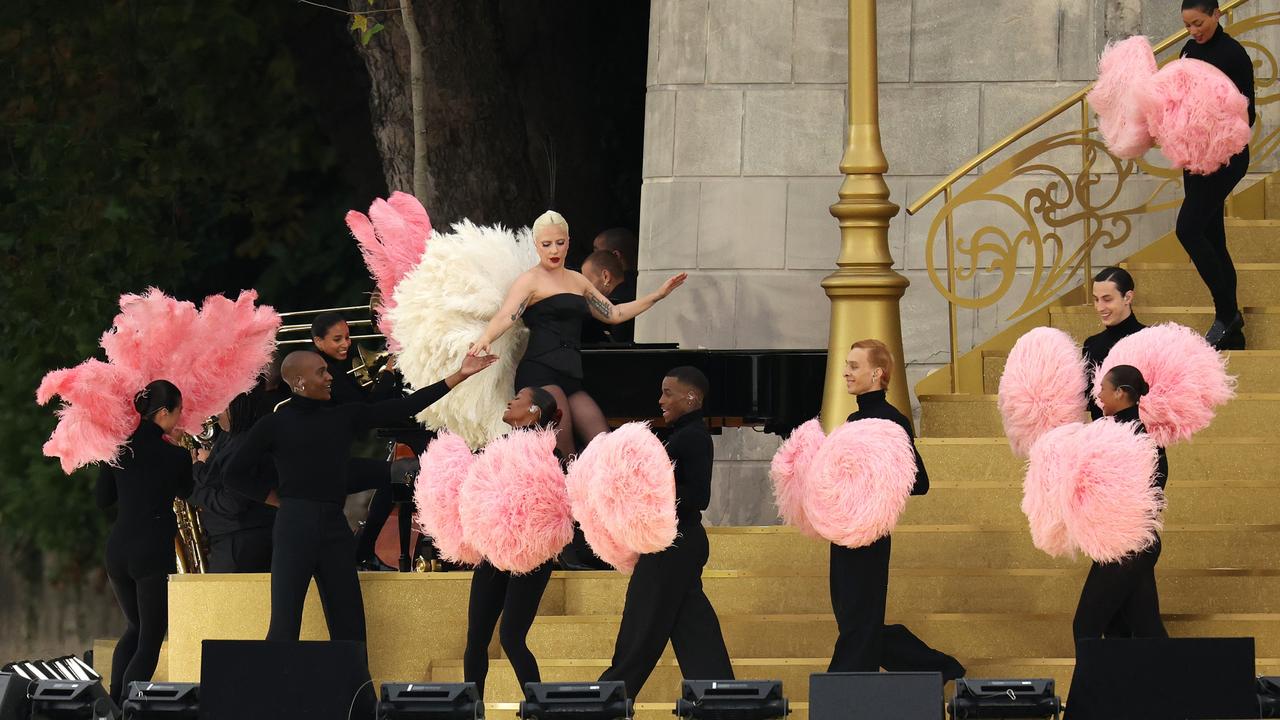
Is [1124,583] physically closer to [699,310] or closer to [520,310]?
[520,310]

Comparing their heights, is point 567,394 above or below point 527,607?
above

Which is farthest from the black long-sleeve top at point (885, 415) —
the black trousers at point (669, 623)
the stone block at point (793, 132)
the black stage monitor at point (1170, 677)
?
the stone block at point (793, 132)

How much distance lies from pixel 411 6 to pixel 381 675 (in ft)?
21.2

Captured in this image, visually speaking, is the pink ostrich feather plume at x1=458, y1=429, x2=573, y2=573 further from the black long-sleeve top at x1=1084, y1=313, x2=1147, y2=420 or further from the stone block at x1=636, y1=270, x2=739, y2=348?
the stone block at x1=636, y1=270, x2=739, y2=348

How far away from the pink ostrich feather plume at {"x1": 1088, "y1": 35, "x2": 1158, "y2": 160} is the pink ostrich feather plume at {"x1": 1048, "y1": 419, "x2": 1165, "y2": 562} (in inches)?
125

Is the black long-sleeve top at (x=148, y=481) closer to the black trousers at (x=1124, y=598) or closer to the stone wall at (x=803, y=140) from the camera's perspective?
the black trousers at (x=1124, y=598)

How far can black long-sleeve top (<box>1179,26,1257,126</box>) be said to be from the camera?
12.1 m

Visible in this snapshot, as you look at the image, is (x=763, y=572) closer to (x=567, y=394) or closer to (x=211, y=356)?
(x=567, y=394)


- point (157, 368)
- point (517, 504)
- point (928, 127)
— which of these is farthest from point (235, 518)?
point (928, 127)

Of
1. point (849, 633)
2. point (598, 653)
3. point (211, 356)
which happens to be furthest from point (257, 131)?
A: point (849, 633)

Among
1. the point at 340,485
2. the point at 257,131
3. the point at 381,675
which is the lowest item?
the point at 381,675

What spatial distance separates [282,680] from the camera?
8.44m

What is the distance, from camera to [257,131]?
62.1ft

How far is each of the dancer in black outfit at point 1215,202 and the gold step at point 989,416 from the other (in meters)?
0.36
